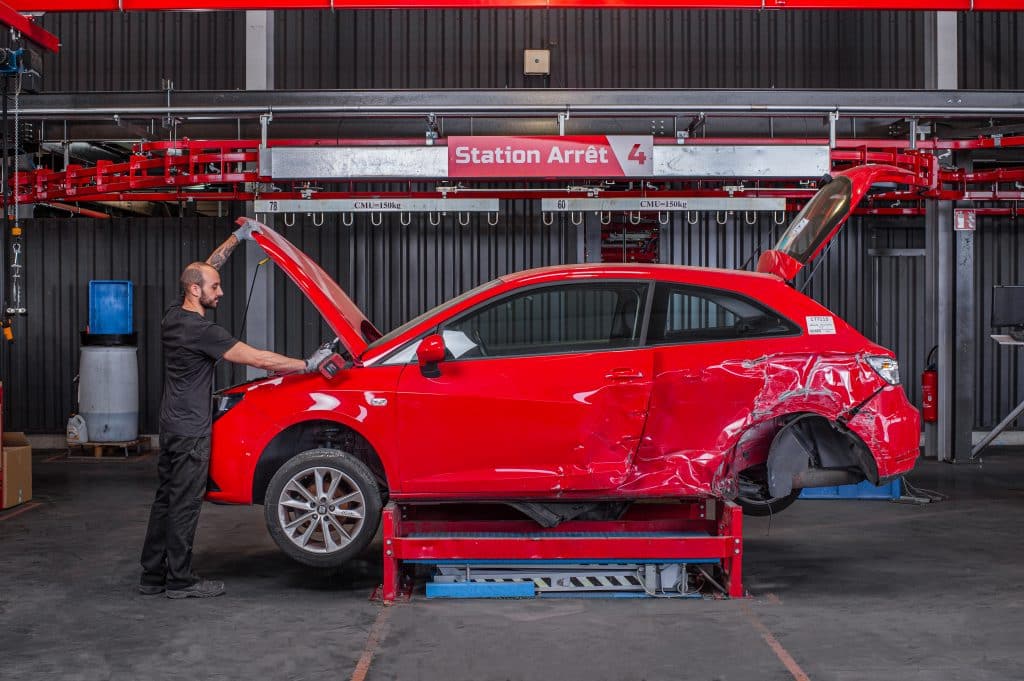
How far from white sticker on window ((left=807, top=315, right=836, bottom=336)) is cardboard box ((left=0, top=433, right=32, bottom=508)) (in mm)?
6273

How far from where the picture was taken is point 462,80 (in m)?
12.4

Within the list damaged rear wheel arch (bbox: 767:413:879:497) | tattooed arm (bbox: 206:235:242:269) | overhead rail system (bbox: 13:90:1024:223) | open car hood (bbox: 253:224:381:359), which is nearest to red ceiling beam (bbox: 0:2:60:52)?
overhead rail system (bbox: 13:90:1024:223)

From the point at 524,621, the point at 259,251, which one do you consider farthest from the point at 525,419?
the point at 259,251

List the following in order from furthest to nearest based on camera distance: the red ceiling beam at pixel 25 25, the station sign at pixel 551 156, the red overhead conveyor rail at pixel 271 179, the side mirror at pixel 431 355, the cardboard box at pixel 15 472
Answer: the red overhead conveyor rail at pixel 271 179 → the station sign at pixel 551 156 → the cardboard box at pixel 15 472 → the red ceiling beam at pixel 25 25 → the side mirror at pixel 431 355

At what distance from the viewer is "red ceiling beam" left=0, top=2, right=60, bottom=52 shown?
273 inches

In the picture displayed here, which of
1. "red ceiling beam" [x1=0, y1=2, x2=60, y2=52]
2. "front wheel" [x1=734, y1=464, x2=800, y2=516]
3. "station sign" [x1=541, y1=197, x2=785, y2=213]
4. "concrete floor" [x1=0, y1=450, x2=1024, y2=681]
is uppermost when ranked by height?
"red ceiling beam" [x1=0, y1=2, x2=60, y2=52]

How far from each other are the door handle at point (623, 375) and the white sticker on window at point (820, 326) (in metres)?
1.03

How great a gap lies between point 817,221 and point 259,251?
6.32 meters

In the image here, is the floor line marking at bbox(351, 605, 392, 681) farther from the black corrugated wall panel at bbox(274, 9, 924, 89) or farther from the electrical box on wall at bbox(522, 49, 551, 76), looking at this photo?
the black corrugated wall panel at bbox(274, 9, 924, 89)

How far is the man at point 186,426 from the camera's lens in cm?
536

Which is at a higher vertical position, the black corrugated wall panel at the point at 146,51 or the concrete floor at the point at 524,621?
the black corrugated wall panel at the point at 146,51

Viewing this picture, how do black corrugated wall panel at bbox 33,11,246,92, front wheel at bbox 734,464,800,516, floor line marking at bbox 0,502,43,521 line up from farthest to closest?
black corrugated wall panel at bbox 33,11,246,92 < floor line marking at bbox 0,502,43,521 < front wheel at bbox 734,464,800,516

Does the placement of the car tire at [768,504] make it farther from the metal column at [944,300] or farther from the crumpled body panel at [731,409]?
the metal column at [944,300]

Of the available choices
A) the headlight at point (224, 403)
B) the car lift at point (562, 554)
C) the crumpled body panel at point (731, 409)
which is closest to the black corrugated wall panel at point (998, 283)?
the crumpled body panel at point (731, 409)
